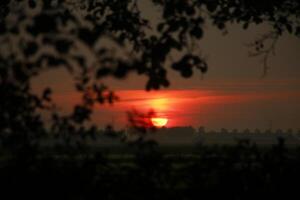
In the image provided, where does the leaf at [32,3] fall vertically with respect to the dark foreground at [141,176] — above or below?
above

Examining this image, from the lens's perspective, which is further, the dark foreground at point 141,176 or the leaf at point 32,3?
the leaf at point 32,3

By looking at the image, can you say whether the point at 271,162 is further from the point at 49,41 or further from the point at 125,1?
the point at 125,1

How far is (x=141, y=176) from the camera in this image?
Result: 23.1 feet

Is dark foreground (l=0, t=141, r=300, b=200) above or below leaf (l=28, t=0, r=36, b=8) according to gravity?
below

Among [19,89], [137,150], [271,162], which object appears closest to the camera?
[19,89]

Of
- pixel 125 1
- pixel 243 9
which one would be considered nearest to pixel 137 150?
pixel 125 1

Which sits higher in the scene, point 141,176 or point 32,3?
point 32,3

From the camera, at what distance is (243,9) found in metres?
15.5

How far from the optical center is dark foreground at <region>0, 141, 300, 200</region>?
6781 millimetres

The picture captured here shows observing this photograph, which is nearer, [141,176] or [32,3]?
[141,176]

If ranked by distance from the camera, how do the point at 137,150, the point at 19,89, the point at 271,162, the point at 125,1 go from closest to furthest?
the point at 19,89, the point at 137,150, the point at 271,162, the point at 125,1

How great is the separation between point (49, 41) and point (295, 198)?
366 centimetres

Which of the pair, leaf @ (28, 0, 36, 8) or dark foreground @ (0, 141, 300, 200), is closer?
dark foreground @ (0, 141, 300, 200)

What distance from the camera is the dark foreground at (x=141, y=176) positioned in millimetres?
6781
